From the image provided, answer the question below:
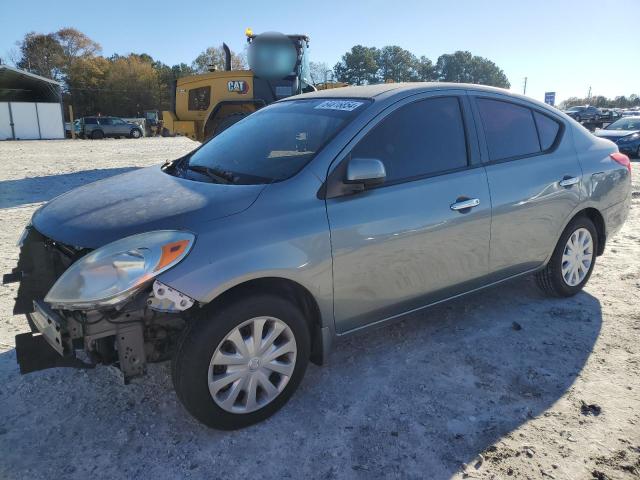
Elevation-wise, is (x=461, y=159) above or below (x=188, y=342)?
above

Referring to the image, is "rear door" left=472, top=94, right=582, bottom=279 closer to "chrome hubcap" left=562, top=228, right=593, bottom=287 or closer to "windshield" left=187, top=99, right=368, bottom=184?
"chrome hubcap" left=562, top=228, right=593, bottom=287

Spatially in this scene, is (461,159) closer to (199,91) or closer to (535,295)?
(535,295)

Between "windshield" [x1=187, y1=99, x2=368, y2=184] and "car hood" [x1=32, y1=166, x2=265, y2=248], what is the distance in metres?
0.20

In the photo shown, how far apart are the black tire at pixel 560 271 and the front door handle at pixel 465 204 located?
3.88 ft

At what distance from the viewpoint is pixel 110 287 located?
7.24 ft

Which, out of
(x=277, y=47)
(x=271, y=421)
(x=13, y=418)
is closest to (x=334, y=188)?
(x=271, y=421)

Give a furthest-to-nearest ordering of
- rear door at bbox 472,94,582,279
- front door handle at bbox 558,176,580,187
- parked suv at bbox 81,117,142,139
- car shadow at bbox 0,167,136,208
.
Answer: parked suv at bbox 81,117,142,139
car shadow at bbox 0,167,136,208
front door handle at bbox 558,176,580,187
rear door at bbox 472,94,582,279

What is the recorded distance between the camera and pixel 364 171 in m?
2.68

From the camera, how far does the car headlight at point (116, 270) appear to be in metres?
2.21

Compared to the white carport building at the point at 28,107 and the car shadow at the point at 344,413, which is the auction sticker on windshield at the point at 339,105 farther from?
the white carport building at the point at 28,107

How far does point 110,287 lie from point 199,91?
1072cm

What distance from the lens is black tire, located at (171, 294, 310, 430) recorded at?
233cm

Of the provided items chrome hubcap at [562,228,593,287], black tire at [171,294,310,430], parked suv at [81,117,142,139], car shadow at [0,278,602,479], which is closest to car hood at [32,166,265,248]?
black tire at [171,294,310,430]

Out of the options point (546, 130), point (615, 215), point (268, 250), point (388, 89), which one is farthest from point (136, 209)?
point (615, 215)
